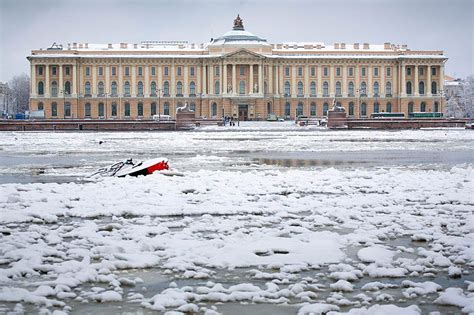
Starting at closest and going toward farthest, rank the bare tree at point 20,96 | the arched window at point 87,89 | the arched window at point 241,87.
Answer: the arched window at point 241,87, the arched window at point 87,89, the bare tree at point 20,96

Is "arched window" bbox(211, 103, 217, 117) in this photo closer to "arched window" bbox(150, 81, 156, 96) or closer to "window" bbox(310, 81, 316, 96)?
"arched window" bbox(150, 81, 156, 96)

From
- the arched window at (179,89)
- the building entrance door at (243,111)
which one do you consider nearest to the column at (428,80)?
the building entrance door at (243,111)

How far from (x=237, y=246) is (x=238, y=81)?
381 feet

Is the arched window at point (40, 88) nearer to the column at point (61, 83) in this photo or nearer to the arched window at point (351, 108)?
the column at point (61, 83)

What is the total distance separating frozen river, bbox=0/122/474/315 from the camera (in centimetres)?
604

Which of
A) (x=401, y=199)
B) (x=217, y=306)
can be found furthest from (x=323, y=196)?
(x=217, y=306)

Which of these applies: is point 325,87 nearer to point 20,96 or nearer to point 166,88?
point 166,88

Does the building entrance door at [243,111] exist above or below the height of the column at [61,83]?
below

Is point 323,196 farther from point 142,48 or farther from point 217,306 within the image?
point 142,48

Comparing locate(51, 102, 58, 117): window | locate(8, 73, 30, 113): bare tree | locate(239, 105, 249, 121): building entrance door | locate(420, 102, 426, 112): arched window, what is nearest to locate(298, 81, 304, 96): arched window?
locate(239, 105, 249, 121): building entrance door

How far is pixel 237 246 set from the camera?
26.7 feet

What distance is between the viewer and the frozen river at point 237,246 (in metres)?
6.04

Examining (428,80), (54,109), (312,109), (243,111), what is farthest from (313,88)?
(54,109)

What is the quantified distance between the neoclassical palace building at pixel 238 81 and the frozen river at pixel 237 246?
358 feet
